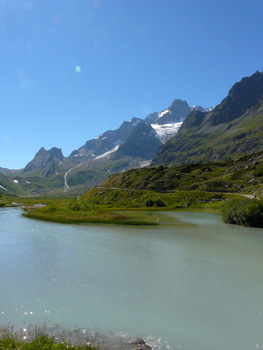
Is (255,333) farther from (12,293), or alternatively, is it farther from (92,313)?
(12,293)

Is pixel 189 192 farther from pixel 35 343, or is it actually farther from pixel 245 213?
pixel 35 343

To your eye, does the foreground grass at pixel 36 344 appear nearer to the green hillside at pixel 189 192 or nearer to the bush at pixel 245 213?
the bush at pixel 245 213

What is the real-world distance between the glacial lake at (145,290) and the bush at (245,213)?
26401mm

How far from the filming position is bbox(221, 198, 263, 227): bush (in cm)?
7119

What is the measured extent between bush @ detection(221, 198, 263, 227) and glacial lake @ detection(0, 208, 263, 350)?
26.4 meters

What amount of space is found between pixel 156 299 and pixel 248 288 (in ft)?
33.4

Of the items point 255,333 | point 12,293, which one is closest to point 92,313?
point 12,293

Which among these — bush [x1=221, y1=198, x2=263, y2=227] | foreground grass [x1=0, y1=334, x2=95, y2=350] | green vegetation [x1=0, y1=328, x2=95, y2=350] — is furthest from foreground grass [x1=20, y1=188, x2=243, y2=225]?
foreground grass [x1=0, y1=334, x2=95, y2=350]

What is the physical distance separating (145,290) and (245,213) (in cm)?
5659

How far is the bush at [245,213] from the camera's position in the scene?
71188mm

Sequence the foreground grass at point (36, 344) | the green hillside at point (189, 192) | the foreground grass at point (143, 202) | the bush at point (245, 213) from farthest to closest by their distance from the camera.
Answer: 1. the green hillside at point (189, 192)
2. the foreground grass at point (143, 202)
3. the bush at point (245, 213)
4. the foreground grass at point (36, 344)

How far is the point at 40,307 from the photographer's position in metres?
22.3

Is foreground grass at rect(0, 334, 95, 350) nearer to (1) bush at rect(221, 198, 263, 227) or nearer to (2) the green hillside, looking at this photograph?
(1) bush at rect(221, 198, 263, 227)

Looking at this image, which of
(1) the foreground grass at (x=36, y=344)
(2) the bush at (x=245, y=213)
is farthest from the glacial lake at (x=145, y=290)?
(2) the bush at (x=245, y=213)
